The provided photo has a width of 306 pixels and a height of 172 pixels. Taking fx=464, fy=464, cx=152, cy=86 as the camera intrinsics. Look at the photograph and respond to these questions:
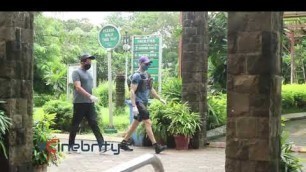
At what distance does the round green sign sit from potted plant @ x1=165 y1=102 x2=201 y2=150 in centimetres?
296

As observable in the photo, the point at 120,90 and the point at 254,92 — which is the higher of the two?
the point at 120,90

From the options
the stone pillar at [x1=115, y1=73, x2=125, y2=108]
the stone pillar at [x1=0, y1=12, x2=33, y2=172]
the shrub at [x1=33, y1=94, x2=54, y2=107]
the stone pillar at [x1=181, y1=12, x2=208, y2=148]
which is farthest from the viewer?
the shrub at [x1=33, y1=94, x2=54, y2=107]

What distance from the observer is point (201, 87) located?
923 cm

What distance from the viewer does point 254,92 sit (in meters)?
4.45

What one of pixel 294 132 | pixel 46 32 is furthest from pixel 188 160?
pixel 46 32

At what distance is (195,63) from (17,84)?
188 inches

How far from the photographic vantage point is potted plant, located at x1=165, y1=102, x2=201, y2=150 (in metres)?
8.90

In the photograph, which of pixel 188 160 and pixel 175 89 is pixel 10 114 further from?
pixel 175 89

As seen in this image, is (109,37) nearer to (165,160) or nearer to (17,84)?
(165,160)

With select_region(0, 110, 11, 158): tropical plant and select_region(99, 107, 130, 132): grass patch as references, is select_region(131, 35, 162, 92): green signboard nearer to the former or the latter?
select_region(99, 107, 130, 132): grass patch

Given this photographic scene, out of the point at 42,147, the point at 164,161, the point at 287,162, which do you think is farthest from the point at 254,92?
the point at 164,161

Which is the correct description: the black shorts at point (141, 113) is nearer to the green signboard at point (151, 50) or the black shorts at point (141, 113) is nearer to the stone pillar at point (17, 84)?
the green signboard at point (151, 50)

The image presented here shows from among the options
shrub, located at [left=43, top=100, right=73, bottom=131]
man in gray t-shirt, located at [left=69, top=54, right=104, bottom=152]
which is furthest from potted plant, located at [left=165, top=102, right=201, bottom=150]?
shrub, located at [left=43, top=100, right=73, bottom=131]
